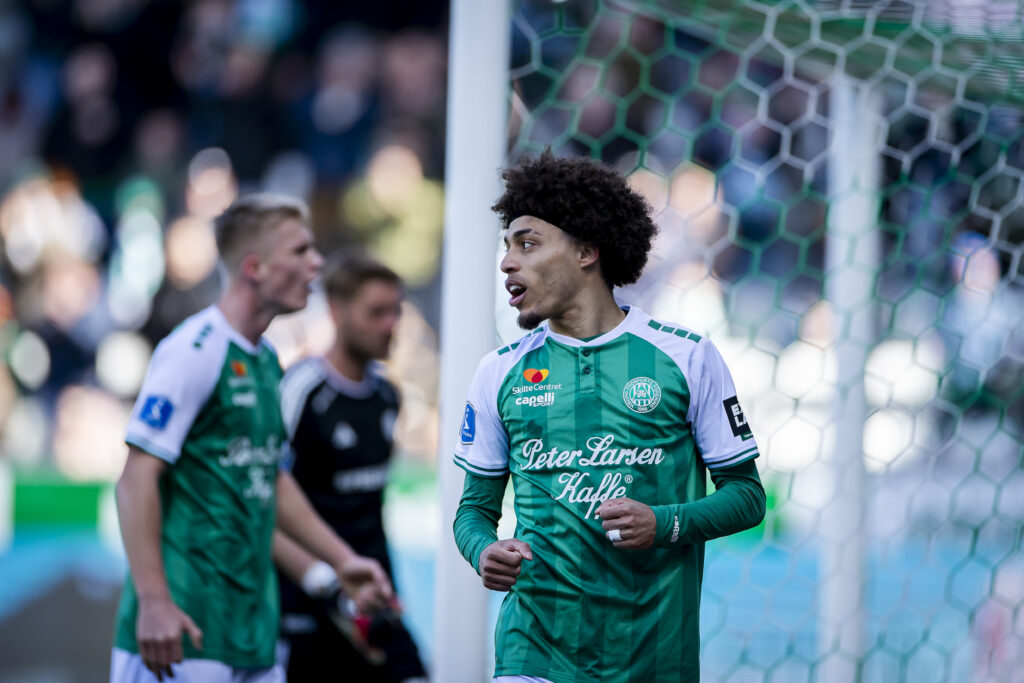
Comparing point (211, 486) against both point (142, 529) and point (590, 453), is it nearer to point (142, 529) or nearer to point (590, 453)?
point (142, 529)

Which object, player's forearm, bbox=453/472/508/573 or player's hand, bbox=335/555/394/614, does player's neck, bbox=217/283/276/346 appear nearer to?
player's hand, bbox=335/555/394/614

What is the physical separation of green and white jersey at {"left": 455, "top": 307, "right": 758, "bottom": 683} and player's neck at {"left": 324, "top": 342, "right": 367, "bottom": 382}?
5.95ft

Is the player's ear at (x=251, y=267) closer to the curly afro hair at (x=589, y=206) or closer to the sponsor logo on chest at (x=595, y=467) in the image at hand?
the curly afro hair at (x=589, y=206)

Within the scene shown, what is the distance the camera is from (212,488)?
8.70 feet

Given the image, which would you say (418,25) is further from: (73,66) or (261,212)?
(261,212)

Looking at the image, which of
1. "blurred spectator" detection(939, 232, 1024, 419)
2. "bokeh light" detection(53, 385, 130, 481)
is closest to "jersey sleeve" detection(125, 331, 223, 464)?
"blurred spectator" detection(939, 232, 1024, 419)

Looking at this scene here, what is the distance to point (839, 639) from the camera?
3.81 m

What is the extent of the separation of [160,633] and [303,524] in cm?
75

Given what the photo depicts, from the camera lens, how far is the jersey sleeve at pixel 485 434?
2.11m

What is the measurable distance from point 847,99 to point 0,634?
21.8 ft

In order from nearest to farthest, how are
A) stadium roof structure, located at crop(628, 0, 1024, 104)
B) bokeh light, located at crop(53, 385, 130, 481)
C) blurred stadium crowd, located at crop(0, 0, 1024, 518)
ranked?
1. stadium roof structure, located at crop(628, 0, 1024, 104)
2. blurred stadium crowd, located at crop(0, 0, 1024, 518)
3. bokeh light, located at crop(53, 385, 130, 481)

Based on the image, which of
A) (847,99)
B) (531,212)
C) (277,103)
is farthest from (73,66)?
(531,212)

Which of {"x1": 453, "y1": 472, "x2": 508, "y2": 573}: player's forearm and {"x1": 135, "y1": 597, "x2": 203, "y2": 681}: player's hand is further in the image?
{"x1": 135, "y1": 597, "x2": 203, "y2": 681}: player's hand

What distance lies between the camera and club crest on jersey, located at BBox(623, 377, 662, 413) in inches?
79.0
